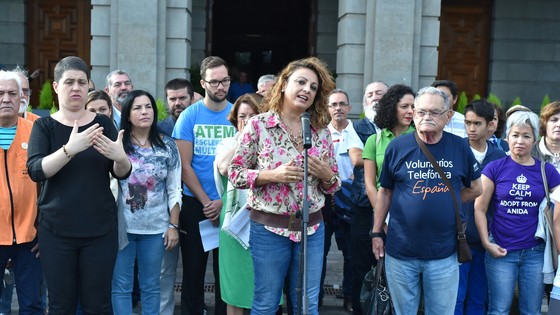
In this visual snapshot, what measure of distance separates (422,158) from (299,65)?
108 centimetres

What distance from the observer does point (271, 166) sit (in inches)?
163

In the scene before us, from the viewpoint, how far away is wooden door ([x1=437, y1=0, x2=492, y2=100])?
544 inches

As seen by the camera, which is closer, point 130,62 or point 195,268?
point 195,268

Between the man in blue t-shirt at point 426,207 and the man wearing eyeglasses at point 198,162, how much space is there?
1663mm

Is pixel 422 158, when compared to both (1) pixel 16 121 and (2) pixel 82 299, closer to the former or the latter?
(2) pixel 82 299

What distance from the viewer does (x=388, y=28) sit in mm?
10531

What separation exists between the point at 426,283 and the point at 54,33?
1101cm

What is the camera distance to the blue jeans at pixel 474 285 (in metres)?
5.61

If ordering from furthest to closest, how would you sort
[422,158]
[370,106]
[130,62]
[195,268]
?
[130,62] → [370,106] → [195,268] → [422,158]

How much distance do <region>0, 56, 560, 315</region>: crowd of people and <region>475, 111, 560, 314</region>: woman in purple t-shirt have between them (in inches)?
0.5

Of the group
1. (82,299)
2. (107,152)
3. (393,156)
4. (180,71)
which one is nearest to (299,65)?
(393,156)

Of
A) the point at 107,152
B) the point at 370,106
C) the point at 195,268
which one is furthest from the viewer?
the point at 370,106

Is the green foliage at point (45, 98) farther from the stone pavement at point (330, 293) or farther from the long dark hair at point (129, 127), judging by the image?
the long dark hair at point (129, 127)

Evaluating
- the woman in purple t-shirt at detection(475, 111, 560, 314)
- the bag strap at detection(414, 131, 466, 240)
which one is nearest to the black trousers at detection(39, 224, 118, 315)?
the bag strap at detection(414, 131, 466, 240)
